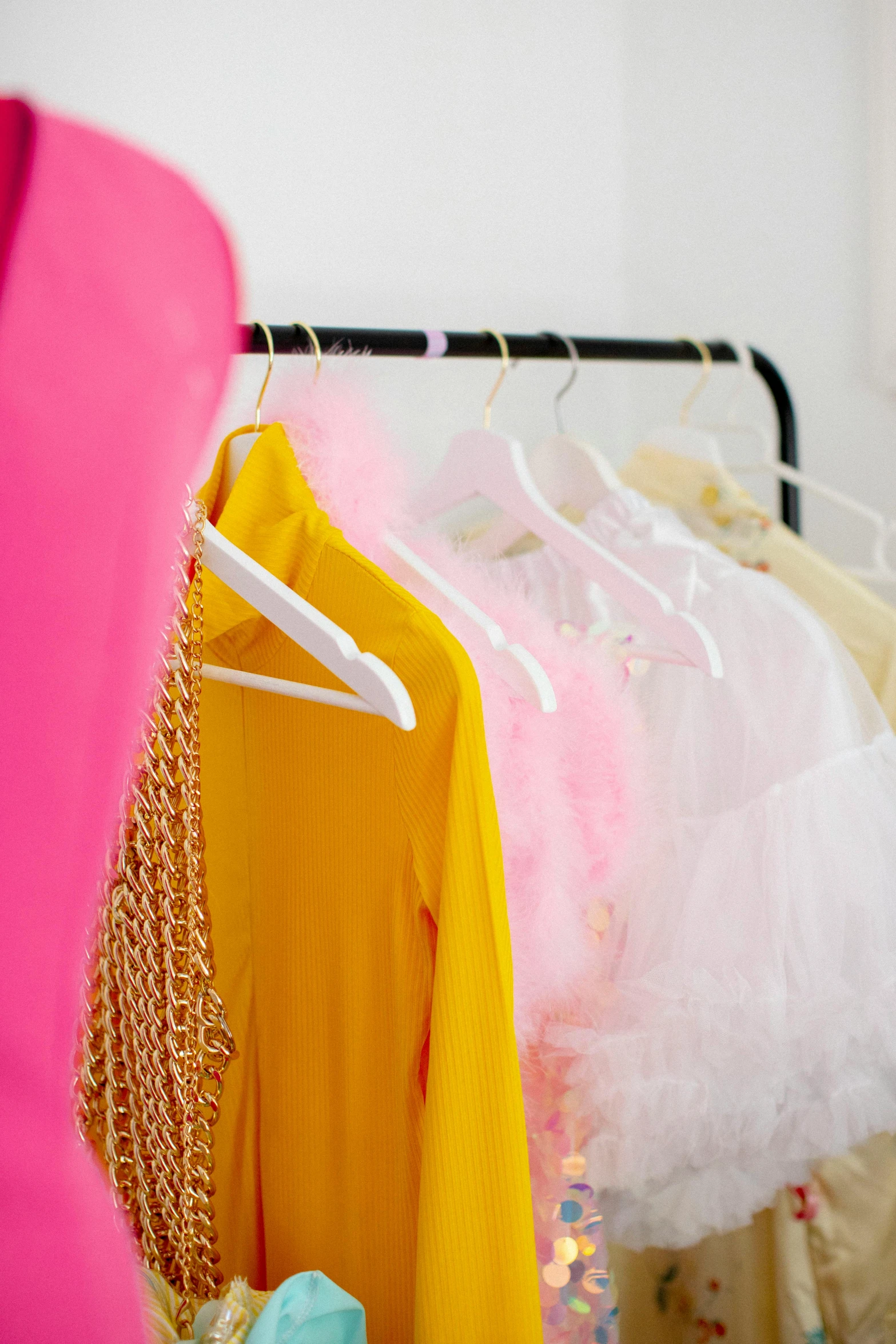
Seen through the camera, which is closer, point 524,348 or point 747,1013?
point 747,1013

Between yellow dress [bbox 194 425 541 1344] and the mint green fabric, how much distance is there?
0.16 ft

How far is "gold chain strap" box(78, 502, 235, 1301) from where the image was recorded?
1.86 feet

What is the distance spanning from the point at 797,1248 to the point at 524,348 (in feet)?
3.05

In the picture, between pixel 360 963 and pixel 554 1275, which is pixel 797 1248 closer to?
pixel 554 1275

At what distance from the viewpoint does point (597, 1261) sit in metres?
0.74

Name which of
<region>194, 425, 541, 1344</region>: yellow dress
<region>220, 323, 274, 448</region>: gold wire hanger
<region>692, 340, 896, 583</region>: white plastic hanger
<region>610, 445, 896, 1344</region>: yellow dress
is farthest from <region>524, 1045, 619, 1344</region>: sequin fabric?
<region>692, 340, 896, 583</region>: white plastic hanger

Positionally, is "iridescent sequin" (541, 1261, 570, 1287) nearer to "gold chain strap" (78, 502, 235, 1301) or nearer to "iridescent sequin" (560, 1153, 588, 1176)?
"iridescent sequin" (560, 1153, 588, 1176)

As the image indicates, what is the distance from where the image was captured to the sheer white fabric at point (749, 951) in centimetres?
74

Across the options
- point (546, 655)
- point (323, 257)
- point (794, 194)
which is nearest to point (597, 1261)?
point (546, 655)

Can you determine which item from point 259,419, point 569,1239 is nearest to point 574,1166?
point 569,1239

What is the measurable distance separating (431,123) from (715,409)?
0.63 m

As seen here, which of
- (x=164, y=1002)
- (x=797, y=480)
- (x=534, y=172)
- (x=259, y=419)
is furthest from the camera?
(x=534, y=172)

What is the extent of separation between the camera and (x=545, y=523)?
0.92 m

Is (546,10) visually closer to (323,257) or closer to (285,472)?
(323,257)
